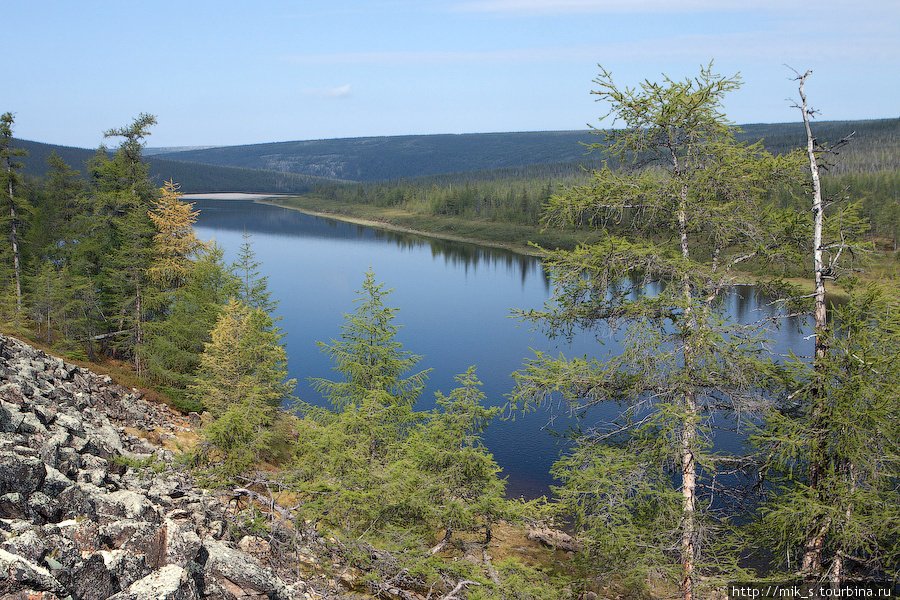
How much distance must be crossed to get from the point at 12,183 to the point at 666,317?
134ft

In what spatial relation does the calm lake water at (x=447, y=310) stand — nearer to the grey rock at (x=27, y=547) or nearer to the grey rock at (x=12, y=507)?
the grey rock at (x=27, y=547)

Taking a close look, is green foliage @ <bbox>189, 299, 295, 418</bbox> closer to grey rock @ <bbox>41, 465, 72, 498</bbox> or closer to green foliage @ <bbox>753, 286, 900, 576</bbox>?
grey rock @ <bbox>41, 465, 72, 498</bbox>

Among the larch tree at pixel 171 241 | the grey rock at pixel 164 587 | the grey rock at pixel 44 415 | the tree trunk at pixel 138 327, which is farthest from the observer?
the tree trunk at pixel 138 327

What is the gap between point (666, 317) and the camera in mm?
10680

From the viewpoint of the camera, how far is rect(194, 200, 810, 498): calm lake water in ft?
111

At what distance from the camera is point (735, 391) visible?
10367mm

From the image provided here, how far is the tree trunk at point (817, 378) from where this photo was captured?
32.2 ft

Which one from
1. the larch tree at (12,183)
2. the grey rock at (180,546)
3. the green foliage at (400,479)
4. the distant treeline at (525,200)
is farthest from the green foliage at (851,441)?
the distant treeline at (525,200)

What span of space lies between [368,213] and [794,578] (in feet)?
561

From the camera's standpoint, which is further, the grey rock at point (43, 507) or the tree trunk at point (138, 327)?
the tree trunk at point (138, 327)

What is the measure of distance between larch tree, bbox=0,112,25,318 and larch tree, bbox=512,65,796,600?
34364mm

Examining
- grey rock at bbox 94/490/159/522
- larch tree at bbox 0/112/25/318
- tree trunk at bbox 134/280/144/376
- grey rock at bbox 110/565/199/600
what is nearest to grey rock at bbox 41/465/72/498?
grey rock at bbox 94/490/159/522

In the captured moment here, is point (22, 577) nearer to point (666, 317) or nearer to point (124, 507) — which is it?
point (124, 507)

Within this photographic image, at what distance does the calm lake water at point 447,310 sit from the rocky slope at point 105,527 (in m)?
5.71
